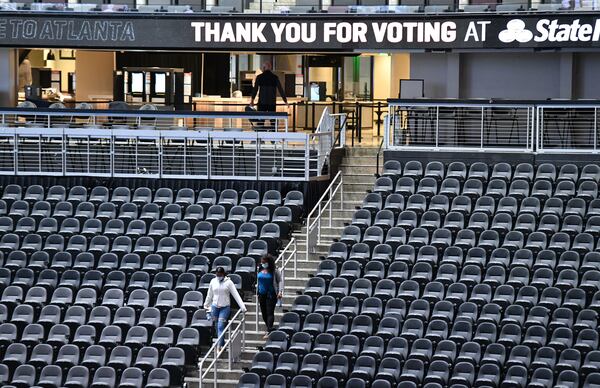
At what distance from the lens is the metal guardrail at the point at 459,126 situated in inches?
1287

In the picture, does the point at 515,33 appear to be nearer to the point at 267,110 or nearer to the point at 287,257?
the point at 267,110

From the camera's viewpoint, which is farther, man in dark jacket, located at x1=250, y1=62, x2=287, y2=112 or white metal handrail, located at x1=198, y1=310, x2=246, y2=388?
man in dark jacket, located at x1=250, y1=62, x2=287, y2=112

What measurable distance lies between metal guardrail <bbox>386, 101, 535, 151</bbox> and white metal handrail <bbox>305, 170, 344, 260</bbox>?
139cm

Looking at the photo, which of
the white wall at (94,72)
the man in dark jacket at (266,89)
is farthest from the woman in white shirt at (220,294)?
the white wall at (94,72)

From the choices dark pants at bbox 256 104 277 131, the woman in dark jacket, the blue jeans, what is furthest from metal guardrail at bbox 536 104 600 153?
the blue jeans

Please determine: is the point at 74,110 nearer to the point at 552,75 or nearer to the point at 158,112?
the point at 158,112

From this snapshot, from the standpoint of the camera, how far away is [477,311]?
1029 inches

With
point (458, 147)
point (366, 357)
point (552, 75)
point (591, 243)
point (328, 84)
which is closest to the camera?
point (366, 357)

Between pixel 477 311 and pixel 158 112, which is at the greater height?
pixel 158 112

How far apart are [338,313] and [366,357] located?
1696mm

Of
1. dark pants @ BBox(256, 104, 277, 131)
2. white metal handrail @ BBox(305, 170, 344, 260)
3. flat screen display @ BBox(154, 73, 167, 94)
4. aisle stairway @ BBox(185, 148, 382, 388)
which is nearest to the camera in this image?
aisle stairway @ BBox(185, 148, 382, 388)

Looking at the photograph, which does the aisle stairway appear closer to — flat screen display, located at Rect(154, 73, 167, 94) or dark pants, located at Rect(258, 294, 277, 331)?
dark pants, located at Rect(258, 294, 277, 331)

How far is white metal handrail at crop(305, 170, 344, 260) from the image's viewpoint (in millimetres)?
30094

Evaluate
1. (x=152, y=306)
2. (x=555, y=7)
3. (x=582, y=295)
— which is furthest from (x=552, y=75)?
(x=152, y=306)
